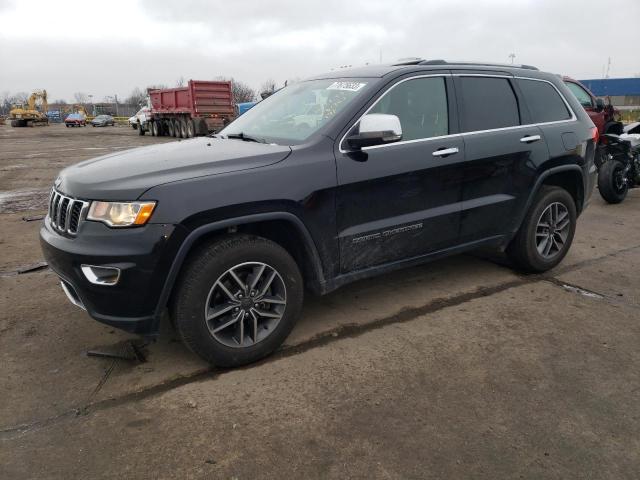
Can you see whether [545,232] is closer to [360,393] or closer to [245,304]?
[360,393]

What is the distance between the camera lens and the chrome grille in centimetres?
282

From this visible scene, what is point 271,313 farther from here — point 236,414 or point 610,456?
point 610,456

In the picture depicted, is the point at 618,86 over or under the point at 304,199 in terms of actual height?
over

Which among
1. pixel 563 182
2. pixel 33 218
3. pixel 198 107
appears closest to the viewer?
pixel 563 182

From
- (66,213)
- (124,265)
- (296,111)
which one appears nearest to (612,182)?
(296,111)

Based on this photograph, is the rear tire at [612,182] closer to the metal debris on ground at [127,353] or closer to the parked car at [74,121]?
the metal debris on ground at [127,353]

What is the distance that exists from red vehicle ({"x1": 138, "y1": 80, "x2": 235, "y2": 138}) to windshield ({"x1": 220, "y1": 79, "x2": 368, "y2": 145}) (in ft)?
62.8

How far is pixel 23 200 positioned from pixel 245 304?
23.5 ft

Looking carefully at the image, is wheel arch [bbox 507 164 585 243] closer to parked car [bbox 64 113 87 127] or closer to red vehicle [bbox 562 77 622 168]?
red vehicle [bbox 562 77 622 168]

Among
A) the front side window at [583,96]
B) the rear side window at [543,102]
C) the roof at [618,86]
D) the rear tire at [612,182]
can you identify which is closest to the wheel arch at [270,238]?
the rear side window at [543,102]

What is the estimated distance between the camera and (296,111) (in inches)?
151

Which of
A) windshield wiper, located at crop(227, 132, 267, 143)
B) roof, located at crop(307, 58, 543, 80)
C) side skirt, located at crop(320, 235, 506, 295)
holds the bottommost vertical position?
side skirt, located at crop(320, 235, 506, 295)

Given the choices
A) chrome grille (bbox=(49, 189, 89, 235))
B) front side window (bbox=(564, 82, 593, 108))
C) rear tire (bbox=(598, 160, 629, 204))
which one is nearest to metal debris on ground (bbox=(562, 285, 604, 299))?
chrome grille (bbox=(49, 189, 89, 235))

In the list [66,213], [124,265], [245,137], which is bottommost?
[124,265]
